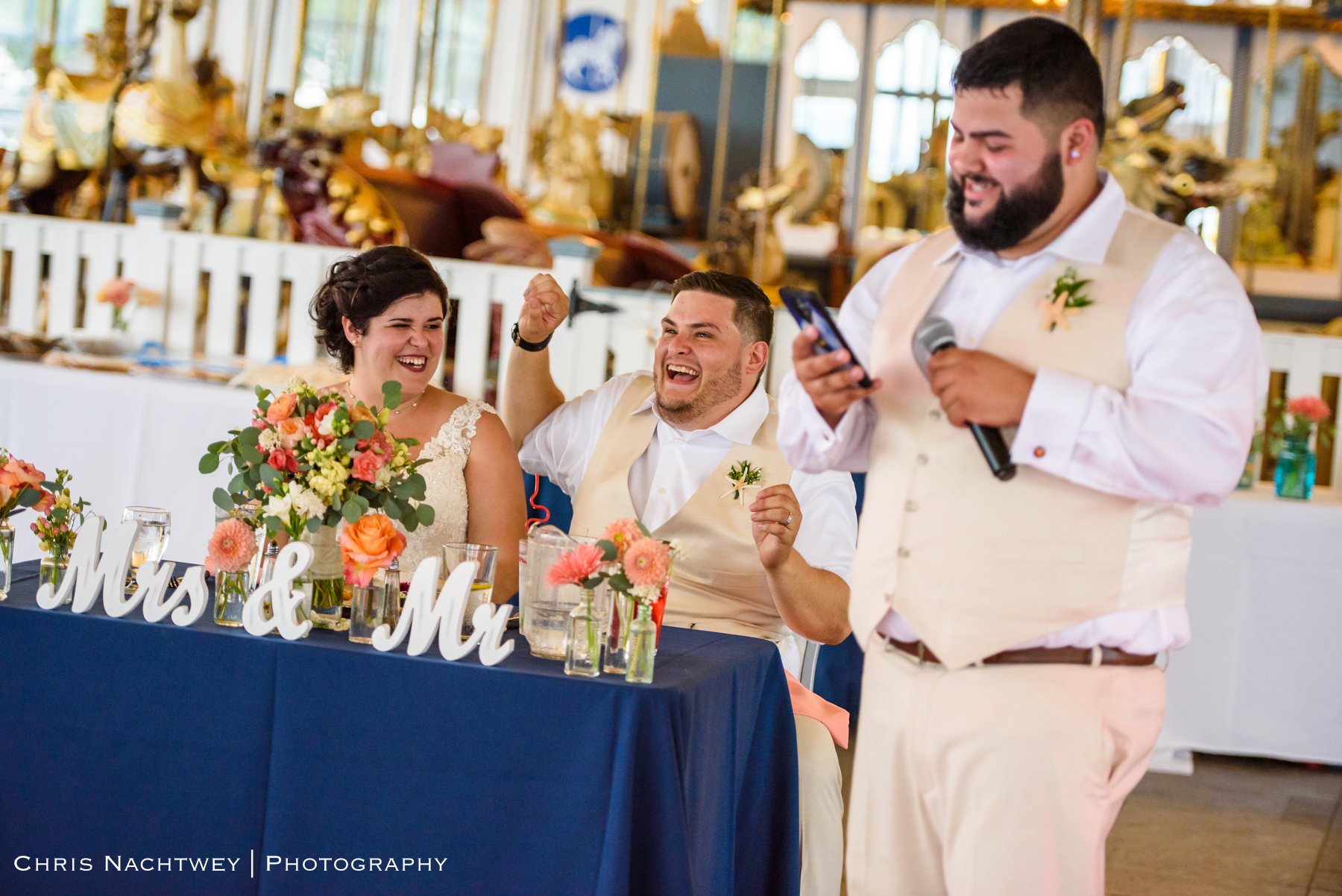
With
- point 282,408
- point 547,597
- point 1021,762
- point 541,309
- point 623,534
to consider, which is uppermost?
point 541,309

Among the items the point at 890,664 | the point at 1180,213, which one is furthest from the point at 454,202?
the point at 890,664

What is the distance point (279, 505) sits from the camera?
1770 mm

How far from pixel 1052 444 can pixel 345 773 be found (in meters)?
1.01

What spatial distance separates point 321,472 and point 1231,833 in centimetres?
268

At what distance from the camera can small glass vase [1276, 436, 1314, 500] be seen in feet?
13.4

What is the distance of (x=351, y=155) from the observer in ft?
19.6

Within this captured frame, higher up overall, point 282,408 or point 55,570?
point 282,408

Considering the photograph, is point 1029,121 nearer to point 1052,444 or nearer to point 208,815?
point 1052,444

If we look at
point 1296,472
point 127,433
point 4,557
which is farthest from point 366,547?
point 1296,472

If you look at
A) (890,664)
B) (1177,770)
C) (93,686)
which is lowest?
(1177,770)

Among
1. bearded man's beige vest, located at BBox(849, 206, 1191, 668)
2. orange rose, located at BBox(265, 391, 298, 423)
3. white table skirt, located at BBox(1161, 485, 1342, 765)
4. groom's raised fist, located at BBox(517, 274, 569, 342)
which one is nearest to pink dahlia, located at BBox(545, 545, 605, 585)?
bearded man's beige vest, located at BBox(849, 206, 1191, 668)

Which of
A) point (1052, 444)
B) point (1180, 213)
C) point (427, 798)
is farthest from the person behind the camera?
point (1180, 213)

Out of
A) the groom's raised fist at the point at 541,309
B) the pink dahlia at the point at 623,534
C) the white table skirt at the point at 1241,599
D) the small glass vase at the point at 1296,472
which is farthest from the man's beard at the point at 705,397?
the small glass vase at the point at 1296,472

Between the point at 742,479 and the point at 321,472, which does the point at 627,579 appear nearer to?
the point at 321,472
